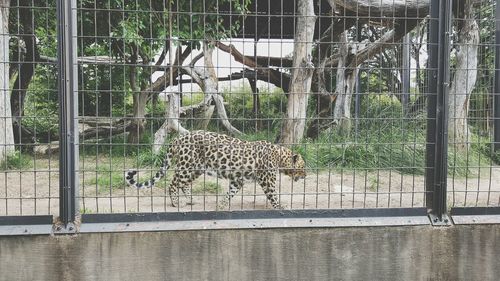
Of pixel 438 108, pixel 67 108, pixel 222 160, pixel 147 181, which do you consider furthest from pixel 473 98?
pixel 67 108

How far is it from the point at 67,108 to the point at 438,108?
2862 millimetres

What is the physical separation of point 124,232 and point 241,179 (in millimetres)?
1879

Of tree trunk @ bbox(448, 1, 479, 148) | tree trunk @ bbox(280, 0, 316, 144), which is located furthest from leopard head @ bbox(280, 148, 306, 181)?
tree trunk @ bbox(448, 1, 479, 148)

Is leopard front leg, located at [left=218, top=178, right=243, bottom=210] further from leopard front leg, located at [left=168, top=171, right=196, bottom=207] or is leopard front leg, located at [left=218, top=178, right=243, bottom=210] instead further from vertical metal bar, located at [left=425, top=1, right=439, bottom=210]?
vertical metal bar, located at [left=425, top=1, right=439, bottom=210]

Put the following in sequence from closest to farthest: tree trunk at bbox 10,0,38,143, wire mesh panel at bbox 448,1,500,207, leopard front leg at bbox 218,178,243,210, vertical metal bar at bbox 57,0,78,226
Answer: vertical metal bar at bbox 57,0,78,226, leopard front leg at bbox 218,178,243,210, wire mesh panel at bbox 448,1,500,207, tree trunk at bbox 10,0,38,143

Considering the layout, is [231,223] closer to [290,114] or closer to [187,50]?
[290,114]

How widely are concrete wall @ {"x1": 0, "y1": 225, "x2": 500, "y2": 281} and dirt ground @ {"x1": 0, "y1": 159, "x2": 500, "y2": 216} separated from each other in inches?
18.0

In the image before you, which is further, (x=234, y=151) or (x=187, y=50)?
(x=187, y=50)

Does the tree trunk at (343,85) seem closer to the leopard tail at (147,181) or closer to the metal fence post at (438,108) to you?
the leopard tail at (147,181)

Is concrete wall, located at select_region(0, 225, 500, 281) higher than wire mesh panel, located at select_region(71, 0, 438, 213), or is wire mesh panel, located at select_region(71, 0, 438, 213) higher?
wire mesh panel, located at select_region(71, 0, 438, 213)

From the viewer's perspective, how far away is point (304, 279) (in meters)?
4.20

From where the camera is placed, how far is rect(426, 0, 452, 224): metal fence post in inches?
169

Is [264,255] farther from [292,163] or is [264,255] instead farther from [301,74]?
[301,74]

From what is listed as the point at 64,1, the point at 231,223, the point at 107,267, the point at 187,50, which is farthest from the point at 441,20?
the point at 187,50
